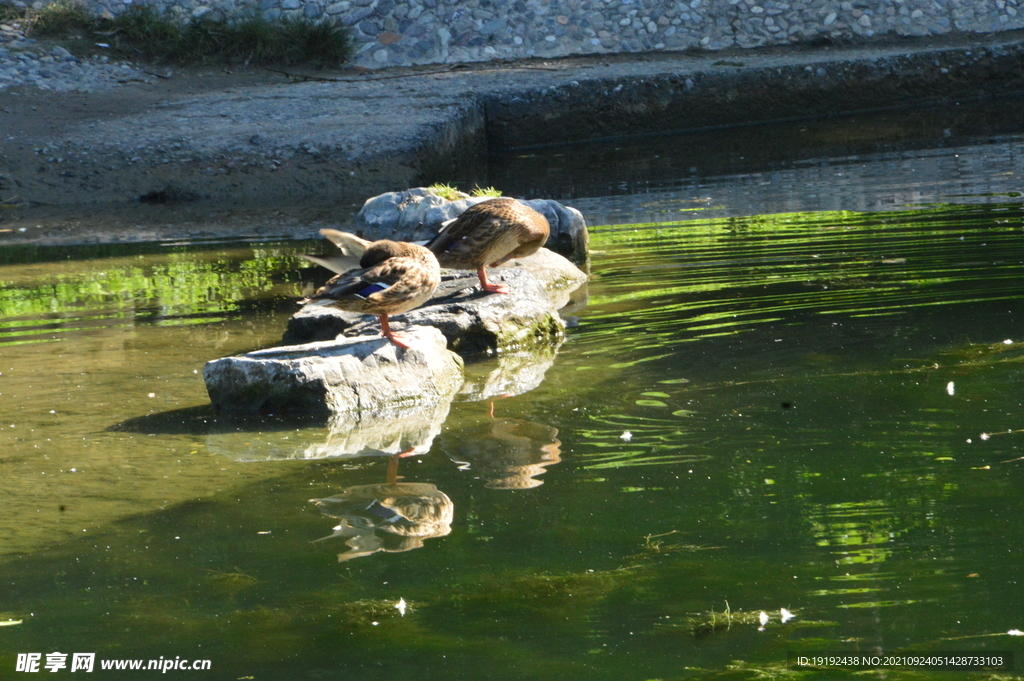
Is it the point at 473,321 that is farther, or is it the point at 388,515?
the point at 473,321

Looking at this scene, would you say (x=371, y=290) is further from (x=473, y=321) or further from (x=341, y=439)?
(x=473, y=321)

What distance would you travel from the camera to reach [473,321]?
6.51 metres

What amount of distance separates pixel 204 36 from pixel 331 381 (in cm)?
1303

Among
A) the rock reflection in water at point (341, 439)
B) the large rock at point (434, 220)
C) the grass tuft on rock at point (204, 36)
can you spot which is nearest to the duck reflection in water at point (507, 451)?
the rock reflection in water at point (341, 439)

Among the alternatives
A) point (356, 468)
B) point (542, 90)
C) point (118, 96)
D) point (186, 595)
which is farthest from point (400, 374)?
point (118, 96)

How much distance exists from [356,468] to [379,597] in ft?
3.94

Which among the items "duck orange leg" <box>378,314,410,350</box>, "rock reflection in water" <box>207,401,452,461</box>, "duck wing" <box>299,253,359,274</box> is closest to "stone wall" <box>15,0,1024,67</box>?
"duck wing" <box>299,253,359,274</box>

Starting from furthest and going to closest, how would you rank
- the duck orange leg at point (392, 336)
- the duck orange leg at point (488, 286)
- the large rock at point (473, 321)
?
the duck orange leg at point (488, 286), the large rock at point (473, 321), the duck orange leg at point (392, 336)

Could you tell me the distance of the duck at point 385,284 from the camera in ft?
18.2

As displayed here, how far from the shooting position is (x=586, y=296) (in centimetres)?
791

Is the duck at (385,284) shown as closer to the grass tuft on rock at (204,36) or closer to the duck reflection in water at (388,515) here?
the duck reflection in water at (388,515)

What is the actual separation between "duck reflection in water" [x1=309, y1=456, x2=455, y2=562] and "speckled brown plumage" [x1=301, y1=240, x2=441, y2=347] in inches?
54.8

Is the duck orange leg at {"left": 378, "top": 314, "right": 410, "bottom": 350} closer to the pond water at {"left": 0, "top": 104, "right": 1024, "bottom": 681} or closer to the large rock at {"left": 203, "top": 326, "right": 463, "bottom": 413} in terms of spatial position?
the large rock at {"left": 203, "top": 326, "right": 463, "bottom": 413}

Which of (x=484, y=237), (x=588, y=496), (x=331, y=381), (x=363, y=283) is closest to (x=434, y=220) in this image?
(x=484, y=237)
